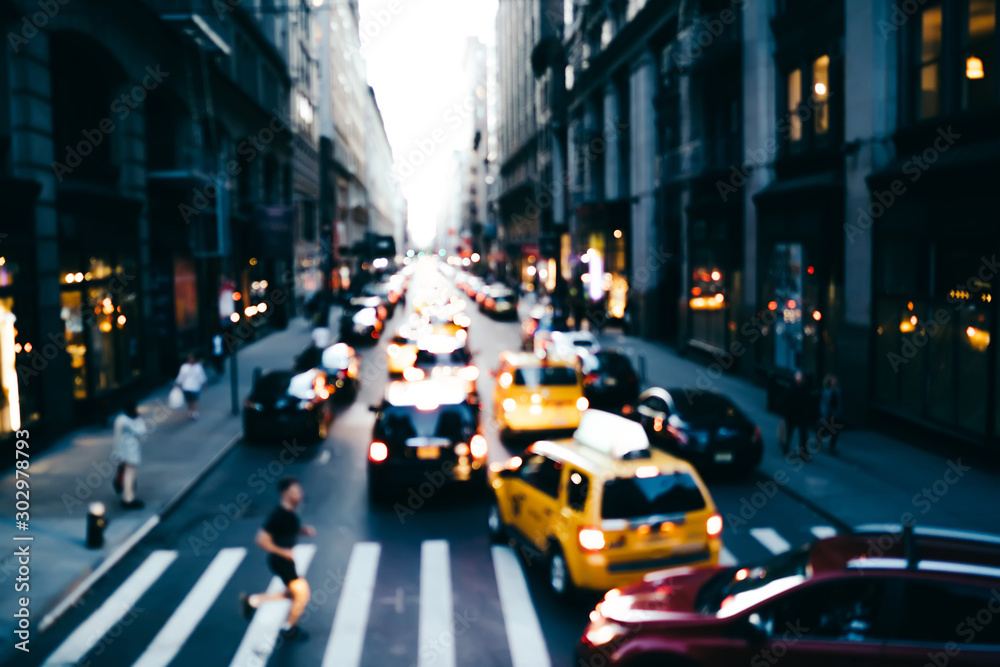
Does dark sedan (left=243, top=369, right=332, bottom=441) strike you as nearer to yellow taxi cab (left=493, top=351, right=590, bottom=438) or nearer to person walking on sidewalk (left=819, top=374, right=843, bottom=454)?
yellow taxi cab (left=493, top=351, right=590, bottom=438)

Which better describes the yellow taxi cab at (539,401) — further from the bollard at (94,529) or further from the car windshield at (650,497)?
the car windshield at (650,497)

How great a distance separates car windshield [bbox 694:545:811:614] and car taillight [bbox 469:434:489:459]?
6.26 m

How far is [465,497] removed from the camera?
45.6ft

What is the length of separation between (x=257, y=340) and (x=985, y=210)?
32540 mm

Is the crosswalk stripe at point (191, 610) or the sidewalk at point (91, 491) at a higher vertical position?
the sidewalk at point (91, 491)

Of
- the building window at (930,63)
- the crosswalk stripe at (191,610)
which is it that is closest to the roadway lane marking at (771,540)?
the crosswalk stripe at (191,610)

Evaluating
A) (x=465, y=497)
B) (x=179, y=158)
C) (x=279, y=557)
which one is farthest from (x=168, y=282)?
(x=279, y=557)

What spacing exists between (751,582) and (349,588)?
515cm

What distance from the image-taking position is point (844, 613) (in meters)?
5.93

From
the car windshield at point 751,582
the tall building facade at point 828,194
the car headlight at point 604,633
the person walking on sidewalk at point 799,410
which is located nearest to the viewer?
the car windshield at point 751,582

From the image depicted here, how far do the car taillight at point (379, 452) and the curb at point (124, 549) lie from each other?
3306mm

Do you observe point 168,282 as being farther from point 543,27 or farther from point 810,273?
point 543,27

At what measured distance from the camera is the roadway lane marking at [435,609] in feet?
27.0

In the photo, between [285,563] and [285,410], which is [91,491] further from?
[285,563]
